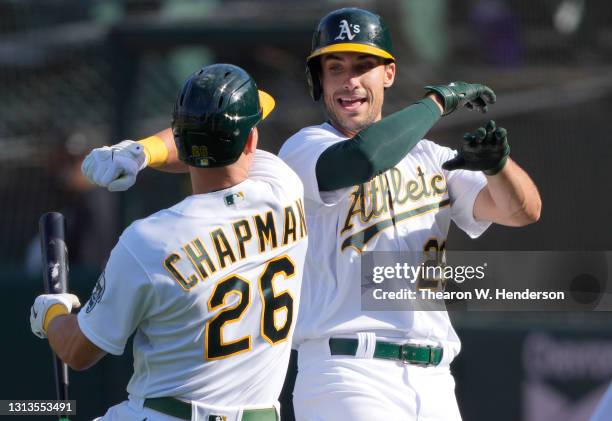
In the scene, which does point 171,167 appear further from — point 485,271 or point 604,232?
point 604,232

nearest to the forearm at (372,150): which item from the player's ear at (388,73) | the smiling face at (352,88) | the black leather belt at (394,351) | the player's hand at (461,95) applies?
Answer: the player's hand at (461,95)

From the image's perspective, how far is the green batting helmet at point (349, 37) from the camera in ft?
12.1

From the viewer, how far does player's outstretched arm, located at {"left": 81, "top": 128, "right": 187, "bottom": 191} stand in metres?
3.26

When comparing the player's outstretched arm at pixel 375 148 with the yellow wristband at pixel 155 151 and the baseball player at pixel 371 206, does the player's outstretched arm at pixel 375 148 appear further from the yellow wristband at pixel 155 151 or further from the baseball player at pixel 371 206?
the yellow wristband at pixel 155 151

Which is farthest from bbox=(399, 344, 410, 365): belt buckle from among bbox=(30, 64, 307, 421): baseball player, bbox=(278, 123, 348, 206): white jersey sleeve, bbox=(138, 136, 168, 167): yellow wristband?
bbox=(138, 136, 168, 167): yellow wristband

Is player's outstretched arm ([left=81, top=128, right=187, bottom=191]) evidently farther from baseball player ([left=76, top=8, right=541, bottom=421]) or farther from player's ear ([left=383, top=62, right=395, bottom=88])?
player's ear ([left=383, top=62, right=395, bottom=88])

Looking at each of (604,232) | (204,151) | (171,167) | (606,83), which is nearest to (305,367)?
(171,167)

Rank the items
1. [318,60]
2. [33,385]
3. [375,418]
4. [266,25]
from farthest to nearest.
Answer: [266,25] < [33,385] < [318,60] < [375,418]

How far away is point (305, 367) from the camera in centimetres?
365

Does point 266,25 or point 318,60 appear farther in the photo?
point 266,25

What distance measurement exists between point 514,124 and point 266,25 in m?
1.94

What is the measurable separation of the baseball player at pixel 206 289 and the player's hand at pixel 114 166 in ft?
1.08

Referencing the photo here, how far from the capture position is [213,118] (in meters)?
2.91

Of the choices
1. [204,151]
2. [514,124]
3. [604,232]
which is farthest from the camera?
[514,124]
